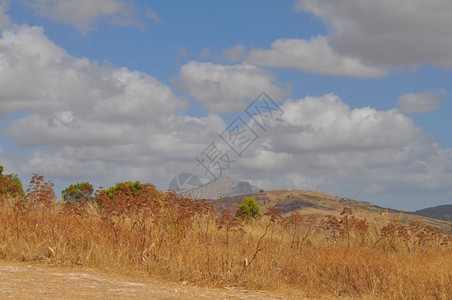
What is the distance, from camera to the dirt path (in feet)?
25.1

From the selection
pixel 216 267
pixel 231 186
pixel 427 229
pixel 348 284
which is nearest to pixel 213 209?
pixel 216 267

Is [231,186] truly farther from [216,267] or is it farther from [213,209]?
[216,267]

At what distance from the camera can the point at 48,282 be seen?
28.2 feet

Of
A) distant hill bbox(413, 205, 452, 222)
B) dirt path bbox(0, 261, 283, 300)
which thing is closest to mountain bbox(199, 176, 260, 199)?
dirt path bbox(0, 261, 283, 300)

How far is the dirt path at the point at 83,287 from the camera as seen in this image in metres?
7.67

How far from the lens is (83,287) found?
831 cm

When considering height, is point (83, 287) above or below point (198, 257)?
below

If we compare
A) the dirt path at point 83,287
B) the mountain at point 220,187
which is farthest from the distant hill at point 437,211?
the dirt path at point 83,287

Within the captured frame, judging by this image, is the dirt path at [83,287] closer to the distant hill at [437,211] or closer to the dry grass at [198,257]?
the dry grass at [198,257]

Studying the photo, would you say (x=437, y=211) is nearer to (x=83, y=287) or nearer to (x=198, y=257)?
(x=198, y=257)

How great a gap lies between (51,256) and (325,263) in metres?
5.97

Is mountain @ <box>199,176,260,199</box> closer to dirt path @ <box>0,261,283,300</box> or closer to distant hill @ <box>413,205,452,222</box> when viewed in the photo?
dirt path @ <box>0,261,283,300</box>

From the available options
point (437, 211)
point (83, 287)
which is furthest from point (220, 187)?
point (437, 211)

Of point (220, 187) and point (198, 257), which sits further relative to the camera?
Result: point (220, 187)
